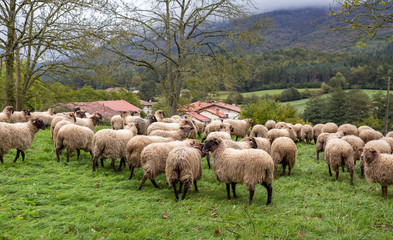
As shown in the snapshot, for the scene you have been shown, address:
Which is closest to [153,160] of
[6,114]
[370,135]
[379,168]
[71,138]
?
[71,138]

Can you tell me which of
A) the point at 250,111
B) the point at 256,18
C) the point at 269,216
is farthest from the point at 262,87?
the point at 269,216

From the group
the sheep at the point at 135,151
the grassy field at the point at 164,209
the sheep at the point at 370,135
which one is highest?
the sheep at the point at 135,151

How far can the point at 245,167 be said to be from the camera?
6344 millimetres

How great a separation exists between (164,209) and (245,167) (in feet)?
7.29

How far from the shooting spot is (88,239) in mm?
4156

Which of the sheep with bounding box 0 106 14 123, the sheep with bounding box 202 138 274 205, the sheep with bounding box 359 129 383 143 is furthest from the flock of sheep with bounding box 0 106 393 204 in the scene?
the sheep with bounding box 0 106 14 123

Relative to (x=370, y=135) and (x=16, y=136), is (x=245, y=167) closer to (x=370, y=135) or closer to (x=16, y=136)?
(x=16, y=136)

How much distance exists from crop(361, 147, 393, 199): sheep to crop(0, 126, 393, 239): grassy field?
1.49ft

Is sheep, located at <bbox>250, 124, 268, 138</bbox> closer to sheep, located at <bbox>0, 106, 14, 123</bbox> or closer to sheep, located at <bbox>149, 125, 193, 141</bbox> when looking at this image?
sheep, located at <bbox>149, 125, 193, 141</bbox>

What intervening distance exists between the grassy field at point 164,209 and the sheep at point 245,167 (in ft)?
1.79

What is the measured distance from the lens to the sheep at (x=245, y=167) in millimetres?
6238

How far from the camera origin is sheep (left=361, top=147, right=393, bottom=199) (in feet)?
23.5

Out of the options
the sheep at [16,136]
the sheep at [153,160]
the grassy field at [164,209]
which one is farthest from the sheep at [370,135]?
the sheep at [16,136]

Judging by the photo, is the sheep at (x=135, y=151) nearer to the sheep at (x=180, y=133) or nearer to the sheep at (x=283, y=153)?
the sheep at (x=180, y=133)
